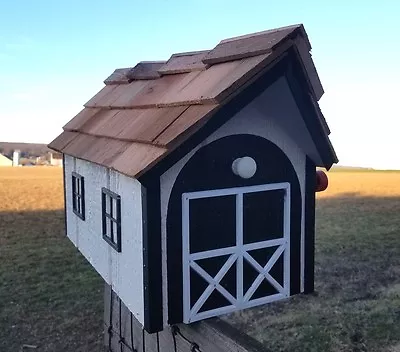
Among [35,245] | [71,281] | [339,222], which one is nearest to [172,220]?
[71,281]

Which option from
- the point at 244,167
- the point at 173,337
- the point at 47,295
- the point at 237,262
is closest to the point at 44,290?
the point at 47,295

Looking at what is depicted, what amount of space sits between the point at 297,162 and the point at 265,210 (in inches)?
23.0

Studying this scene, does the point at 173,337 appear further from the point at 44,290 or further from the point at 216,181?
the point at 44,290

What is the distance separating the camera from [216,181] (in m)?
3.98

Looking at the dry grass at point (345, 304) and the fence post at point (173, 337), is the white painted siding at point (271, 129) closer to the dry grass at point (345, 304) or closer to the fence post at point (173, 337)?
the fence post at point (173, 337)

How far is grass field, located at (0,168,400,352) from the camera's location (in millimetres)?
7695

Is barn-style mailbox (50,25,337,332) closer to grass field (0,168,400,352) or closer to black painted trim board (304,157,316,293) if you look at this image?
black painted trim board (304,157,316,293)

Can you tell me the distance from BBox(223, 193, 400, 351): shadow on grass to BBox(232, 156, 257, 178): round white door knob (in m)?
4.25

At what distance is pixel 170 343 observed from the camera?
4.56 metres

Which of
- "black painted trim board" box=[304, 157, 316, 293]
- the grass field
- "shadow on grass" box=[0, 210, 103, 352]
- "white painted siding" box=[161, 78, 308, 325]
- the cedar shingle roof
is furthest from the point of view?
"shadow on grass" box=[0, 210, 103, 352]

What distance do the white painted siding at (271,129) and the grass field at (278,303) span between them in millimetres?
4026

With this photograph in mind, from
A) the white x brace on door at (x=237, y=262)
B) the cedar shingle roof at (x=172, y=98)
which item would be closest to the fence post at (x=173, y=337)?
the white x brace on door at (x=237, y=262)

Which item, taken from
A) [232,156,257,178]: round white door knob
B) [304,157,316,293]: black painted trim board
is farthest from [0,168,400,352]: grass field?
[232,156,257,178]: round white door knob

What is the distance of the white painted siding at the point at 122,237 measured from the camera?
12.8ft
